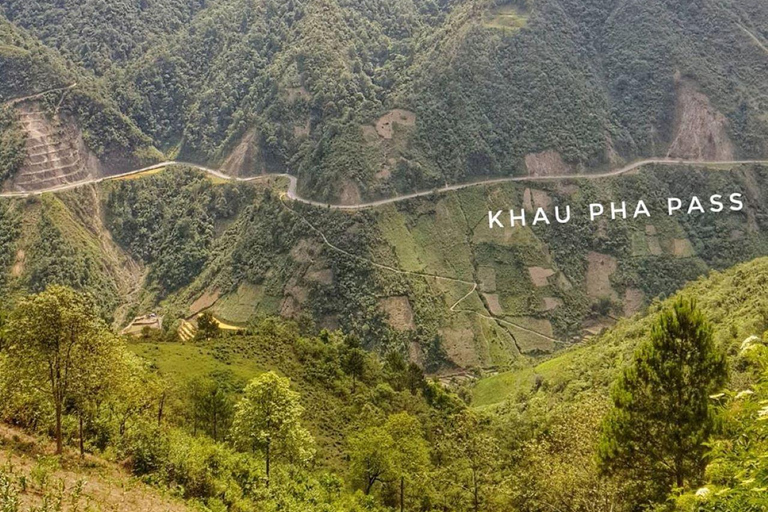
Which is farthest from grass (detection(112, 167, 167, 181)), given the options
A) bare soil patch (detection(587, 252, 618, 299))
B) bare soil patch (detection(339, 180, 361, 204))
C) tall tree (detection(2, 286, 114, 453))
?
tall tree (detection(2, 286, 114, 453))

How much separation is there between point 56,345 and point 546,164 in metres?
91.7

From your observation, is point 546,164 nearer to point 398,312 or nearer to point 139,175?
point 398,312

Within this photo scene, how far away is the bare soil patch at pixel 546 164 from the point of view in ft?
334

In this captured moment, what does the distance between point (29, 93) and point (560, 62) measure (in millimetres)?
92917

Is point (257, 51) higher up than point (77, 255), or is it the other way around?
point (257, 51)

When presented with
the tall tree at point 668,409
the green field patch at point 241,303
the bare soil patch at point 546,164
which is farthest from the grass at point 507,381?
the tall tree at point 668,409

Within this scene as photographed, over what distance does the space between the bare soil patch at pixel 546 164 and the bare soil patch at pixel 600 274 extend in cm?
1519

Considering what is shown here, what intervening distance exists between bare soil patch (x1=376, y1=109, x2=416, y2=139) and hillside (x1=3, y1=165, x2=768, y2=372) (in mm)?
13955

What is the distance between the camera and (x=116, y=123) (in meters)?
114

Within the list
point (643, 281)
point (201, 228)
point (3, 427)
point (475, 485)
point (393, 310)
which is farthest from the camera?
point (201, 228)

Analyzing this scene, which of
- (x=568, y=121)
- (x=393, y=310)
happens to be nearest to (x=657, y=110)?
(x=568, y=121)

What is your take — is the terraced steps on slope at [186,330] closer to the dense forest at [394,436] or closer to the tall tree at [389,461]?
the dense forest at [394,436]

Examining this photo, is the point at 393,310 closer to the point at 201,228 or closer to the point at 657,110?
the point at 201,228

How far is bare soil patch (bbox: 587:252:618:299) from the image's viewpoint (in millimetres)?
93000
